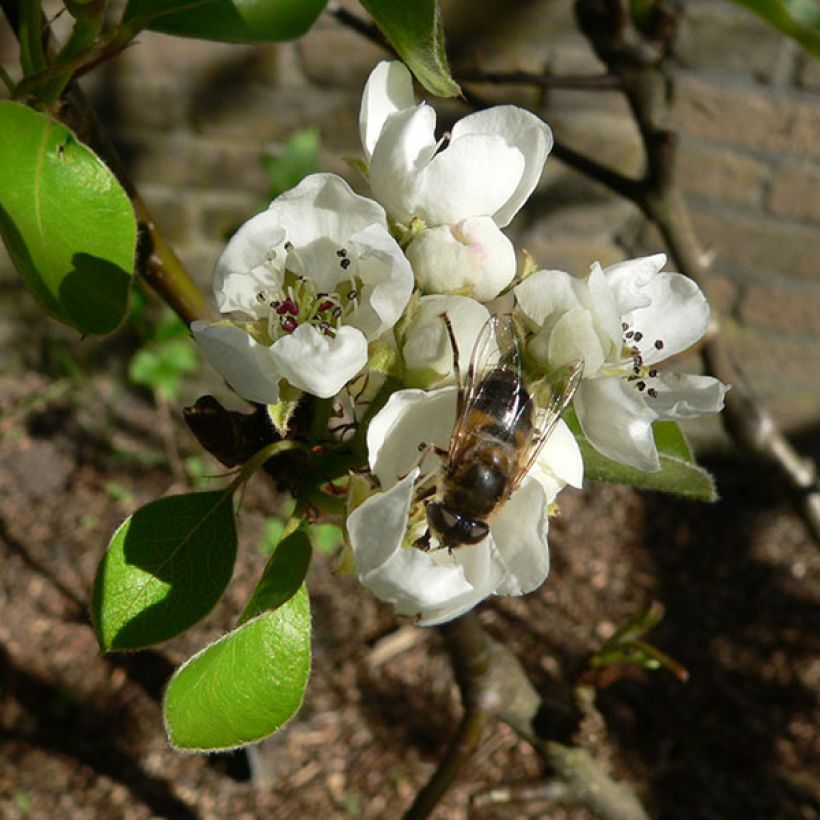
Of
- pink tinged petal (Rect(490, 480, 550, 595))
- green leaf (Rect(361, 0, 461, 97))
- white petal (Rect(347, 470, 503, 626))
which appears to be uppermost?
green leaf (Rect(361, 0, 461, 97))

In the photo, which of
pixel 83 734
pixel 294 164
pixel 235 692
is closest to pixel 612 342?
pixel 235 692

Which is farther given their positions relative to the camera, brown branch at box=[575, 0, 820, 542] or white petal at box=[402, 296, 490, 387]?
brown branch at box=[575, 0, 820, 542]

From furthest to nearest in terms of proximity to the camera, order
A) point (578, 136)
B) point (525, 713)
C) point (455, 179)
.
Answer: point (578, 136) → point (525, 713) → point (455, 179)

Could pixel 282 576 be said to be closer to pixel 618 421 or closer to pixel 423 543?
pixel 423 543

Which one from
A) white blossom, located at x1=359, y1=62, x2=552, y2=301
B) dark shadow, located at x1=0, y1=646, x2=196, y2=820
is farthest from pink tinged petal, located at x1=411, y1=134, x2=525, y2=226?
dark shadow, located at x1=0, y1=646, x2=196, y2=820

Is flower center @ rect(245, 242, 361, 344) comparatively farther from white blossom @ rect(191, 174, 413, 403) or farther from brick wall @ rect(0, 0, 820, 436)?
brick wall @ rect(0, 0, 820, 436)

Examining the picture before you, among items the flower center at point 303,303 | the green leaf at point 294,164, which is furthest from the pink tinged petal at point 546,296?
the green leaf at point 294,164
